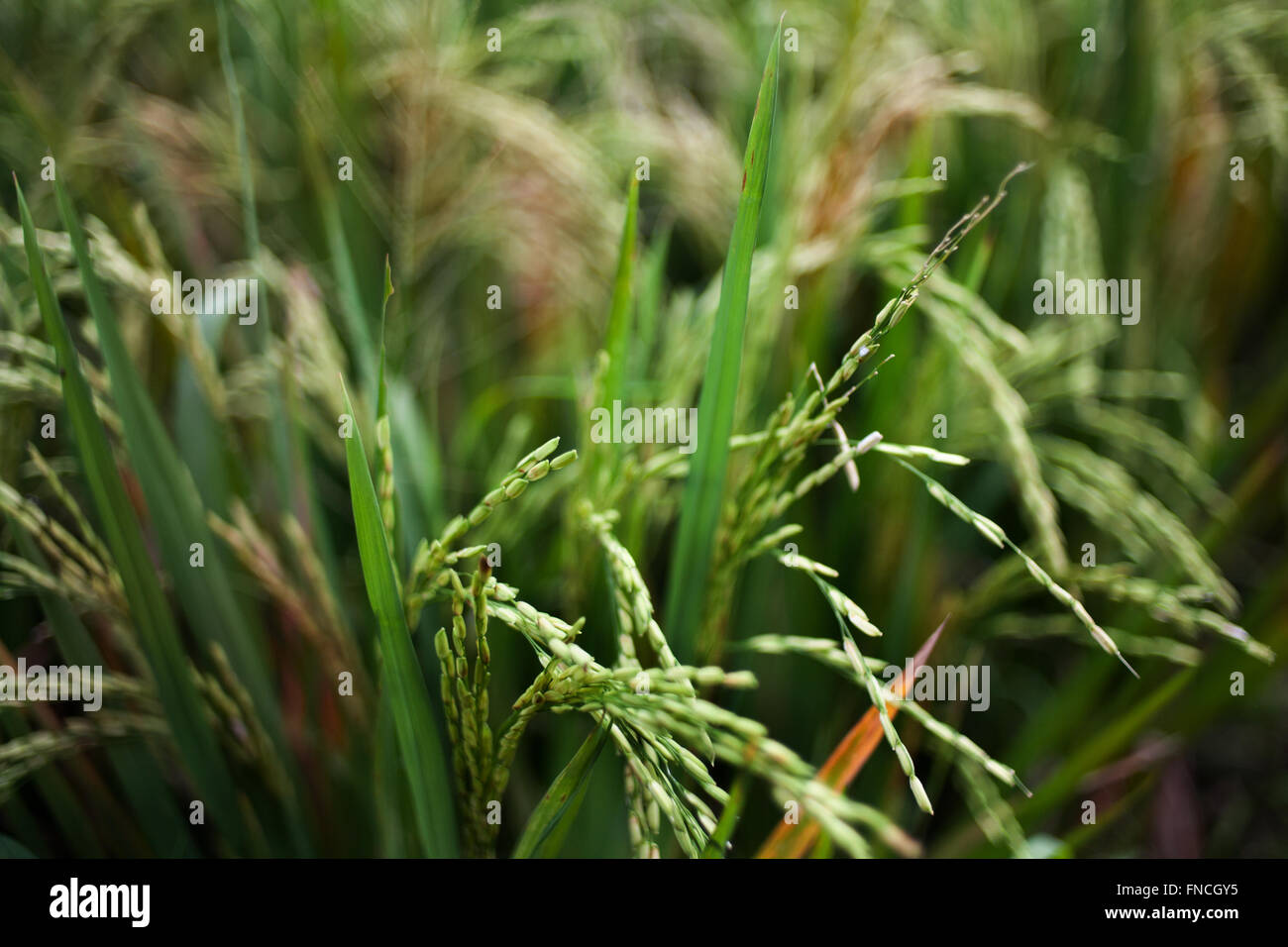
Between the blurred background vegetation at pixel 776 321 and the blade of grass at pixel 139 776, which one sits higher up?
the blurred background vegetation at pixel 776 321

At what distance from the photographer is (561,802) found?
54 centimetres

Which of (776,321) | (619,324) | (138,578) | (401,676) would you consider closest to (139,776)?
(138,578)

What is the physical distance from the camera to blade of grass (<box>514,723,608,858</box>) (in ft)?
1.68

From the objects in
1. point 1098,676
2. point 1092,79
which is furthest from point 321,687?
point 1092,79

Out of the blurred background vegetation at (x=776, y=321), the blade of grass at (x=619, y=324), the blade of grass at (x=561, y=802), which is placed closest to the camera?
the blade of grass at (x=561, y=802)

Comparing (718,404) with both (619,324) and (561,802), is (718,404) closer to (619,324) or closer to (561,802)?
(619,324)

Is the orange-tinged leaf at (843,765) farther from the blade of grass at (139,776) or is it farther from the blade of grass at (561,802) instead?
the blade of grass at (139,776)

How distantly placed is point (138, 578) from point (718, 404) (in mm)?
480

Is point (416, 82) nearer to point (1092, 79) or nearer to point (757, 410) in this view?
point (757, 410)

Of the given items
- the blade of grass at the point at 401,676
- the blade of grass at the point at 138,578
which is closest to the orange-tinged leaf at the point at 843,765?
the blade of grass at the point at 401,676

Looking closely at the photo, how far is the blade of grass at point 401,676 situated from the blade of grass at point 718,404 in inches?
8.0

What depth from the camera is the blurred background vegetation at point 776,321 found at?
0.77 meters

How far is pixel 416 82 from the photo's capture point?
917 millimetres

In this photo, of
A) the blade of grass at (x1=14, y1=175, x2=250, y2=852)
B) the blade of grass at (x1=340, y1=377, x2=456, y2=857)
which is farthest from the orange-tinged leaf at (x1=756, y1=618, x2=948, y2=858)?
the blade of grass at (x1=14, y1=175, x2=250, y2=852)
